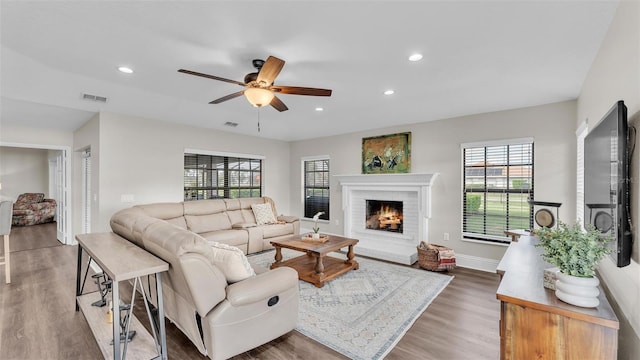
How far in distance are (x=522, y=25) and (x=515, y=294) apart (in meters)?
1.88

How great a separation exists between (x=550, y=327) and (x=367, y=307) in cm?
182

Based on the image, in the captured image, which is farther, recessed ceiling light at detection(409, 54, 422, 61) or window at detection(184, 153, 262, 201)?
window at detection(184, 153, 262, 201)

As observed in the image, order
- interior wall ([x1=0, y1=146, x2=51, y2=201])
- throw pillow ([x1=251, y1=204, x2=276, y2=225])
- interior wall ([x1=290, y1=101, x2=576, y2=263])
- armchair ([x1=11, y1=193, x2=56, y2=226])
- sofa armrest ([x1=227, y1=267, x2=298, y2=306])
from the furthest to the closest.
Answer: interior wall ([x1=0, y1=146, x2=51, y2=201]) < armchair ([x1=11, y1=193, x2=56, y2=226]) < throw pillow ([x1=251, y1=204, x2=276, y2=225]) < interior wall ([x1=290, y1=101, x2=576, y2=263]) < sofa armrest ([x1=227, y1=267, x2=298, y2=306])

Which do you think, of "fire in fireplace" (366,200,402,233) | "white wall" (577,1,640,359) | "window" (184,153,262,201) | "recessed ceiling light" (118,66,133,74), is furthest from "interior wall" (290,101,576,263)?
"recessed ceiling light" (118,66,133,74)

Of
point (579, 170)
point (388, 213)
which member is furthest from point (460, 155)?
point (388, 213)

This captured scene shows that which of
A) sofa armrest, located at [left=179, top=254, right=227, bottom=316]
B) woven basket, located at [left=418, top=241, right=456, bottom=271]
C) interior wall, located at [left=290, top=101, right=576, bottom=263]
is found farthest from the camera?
woven basket, located at [left=418, top=241, right=456, bottom=271]

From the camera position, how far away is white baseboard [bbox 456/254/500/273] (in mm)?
4191

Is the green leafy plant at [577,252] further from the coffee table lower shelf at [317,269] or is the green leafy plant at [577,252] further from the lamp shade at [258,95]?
the coffee table lower shelf at [317,269]

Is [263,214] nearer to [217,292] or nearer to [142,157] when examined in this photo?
[142,157]

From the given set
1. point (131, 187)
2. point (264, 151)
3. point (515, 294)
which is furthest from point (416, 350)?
point (264, 151)

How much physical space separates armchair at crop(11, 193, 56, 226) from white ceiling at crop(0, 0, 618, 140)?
589cm

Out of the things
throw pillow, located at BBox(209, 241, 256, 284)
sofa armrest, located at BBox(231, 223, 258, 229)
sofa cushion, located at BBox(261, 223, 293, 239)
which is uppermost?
throw pillow, located at BBox(209, 241, 256, 284)

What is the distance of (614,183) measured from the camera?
4.75 ft

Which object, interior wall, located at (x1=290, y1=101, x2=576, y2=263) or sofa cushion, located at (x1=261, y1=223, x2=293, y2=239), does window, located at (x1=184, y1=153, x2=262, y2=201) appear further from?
interior wall, located at (x1=290, y1=101, x2=576, y2=263)
